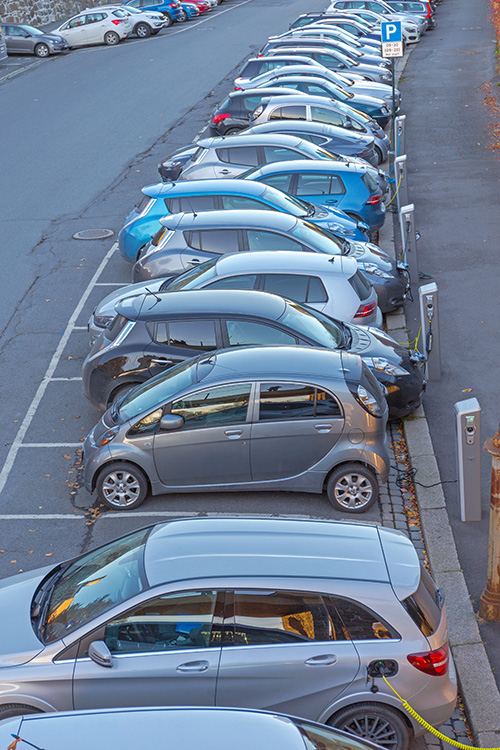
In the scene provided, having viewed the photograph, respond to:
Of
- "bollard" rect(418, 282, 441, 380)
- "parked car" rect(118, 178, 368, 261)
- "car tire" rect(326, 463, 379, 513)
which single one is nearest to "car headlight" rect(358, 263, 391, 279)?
"parked car" rect(118, 178, 368, 261)

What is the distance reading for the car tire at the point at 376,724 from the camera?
552 cm

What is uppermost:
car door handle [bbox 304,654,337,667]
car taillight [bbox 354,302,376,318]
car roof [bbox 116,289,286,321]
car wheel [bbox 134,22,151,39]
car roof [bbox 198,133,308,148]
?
car door handle [bbox 304,654,337,667]

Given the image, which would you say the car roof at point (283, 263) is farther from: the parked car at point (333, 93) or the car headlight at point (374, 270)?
the parked car at point (333, 93)

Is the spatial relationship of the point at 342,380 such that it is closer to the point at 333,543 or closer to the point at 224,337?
the point at 224,337

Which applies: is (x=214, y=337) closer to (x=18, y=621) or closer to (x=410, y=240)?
(x=18, y=621)

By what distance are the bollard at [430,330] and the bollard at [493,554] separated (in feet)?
13.4

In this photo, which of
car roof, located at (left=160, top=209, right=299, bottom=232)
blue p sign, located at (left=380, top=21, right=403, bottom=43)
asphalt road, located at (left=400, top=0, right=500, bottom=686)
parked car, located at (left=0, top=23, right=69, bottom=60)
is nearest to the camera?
asphalt road, located at (left=400, top=0, right=500, bottom=686)

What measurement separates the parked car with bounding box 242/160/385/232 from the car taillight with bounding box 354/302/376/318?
4.40 metres

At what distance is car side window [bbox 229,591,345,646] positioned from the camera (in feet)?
17.9

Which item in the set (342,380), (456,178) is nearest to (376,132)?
(456,178)

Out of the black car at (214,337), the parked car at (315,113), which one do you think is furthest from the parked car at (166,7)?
the black car at (214,337)

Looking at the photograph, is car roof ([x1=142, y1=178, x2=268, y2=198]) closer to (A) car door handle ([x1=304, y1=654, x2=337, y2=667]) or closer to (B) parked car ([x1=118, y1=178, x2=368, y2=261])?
(B) parked car ([x1=118, y1=178, x2=368, y2=261])

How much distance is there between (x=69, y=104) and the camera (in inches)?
1177

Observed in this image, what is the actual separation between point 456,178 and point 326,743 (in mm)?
17542
